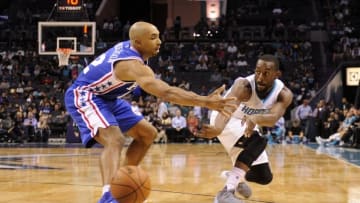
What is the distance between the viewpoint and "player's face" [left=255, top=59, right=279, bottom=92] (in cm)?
505

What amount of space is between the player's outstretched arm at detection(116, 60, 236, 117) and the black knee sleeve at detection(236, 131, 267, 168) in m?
1.32

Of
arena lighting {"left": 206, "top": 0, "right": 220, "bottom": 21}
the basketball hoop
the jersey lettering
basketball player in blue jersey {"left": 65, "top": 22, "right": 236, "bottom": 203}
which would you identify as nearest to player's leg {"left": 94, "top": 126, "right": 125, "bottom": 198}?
basketball player in blue jersey {"left": 65, "top": 22, "right": 236, "bottom": 203}

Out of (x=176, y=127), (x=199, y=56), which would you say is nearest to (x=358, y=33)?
(x=199, y=56)

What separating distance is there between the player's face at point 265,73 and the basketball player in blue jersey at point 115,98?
0.95 meters

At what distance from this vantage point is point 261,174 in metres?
5.50

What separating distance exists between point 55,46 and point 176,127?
4.46 m

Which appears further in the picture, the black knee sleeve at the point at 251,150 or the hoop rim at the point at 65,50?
the hoop rim at the point at 65,50

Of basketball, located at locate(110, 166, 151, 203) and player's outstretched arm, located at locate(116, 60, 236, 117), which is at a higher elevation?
player's outstretched arm, located at locate(116, 60, 236, 117)

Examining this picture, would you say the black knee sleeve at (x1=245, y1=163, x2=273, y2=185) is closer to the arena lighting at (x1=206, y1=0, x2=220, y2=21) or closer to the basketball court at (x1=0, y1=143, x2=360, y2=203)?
the basketball court at (x1=0, y1=143, x2=360, y2=203)

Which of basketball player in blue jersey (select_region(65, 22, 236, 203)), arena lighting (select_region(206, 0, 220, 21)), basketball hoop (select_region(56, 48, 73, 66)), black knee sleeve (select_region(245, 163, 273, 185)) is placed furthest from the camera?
arena lighting (select_region(206, 0, 220, 21))

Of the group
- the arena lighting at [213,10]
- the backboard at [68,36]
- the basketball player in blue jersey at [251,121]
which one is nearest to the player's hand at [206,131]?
the basketball player in blue jersey at [251,121]

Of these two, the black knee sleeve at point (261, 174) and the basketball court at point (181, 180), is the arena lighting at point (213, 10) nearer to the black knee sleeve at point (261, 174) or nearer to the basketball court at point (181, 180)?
the basketball court at point (181, 180)

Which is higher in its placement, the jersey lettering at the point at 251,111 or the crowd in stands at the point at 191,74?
the jersey lettering at the point at 251,111

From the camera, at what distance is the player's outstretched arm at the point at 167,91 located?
383 centimetres
